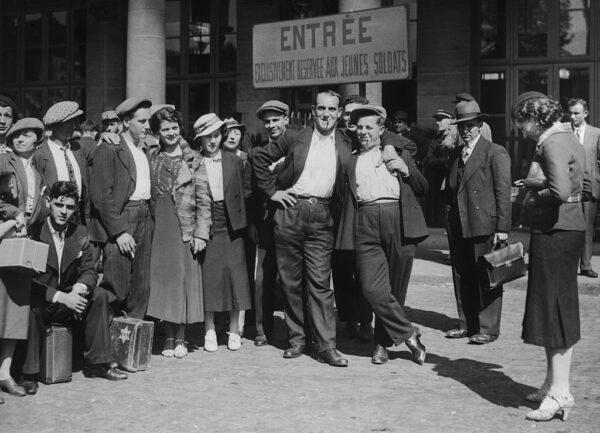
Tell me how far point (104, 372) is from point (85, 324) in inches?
14.9

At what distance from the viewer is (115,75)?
19.7m

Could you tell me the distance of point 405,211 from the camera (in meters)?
7.48

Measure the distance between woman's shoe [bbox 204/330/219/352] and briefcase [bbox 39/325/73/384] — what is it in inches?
56.2

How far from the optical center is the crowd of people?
694 cm

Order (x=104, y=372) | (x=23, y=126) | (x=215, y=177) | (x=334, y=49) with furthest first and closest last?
(x=334, y=49), (x=215, y=177), (x=23, y=126), (x=104, y=372)

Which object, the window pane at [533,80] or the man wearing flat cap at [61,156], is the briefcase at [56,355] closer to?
the man wearing flat cap at [61,156]

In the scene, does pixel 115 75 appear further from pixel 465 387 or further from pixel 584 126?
pixel 465 387

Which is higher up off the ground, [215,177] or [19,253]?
[215,177]

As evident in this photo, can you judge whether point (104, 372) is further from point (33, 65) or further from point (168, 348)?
point (33, 65)

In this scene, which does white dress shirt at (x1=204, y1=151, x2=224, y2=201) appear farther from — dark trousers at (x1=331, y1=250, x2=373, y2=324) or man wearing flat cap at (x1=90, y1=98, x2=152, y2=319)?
dark trousers at (x1=331, y1=250, x2=373, y2=324)

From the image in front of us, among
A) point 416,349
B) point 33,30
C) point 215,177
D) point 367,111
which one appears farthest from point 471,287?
point 33,30

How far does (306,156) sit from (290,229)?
60 centimetres

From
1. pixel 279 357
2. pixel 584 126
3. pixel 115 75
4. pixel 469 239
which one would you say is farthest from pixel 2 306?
pixel 115 75

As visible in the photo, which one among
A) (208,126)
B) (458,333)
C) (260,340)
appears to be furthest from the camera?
(458,333)
